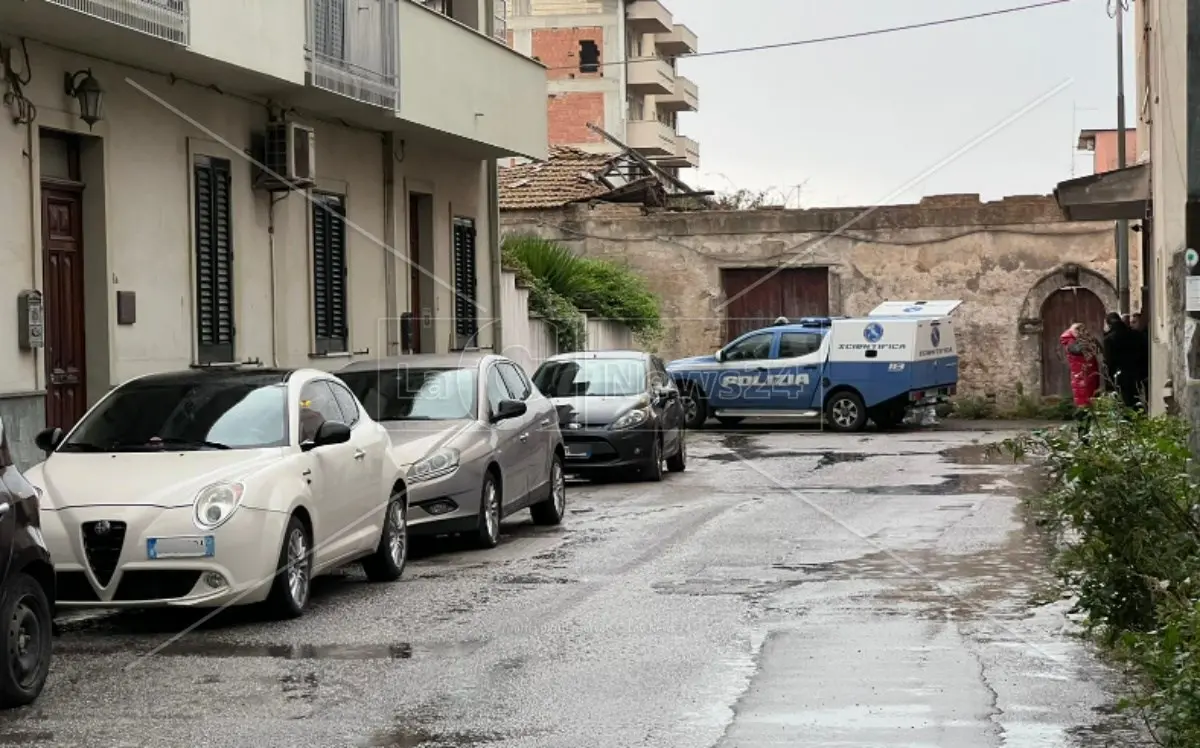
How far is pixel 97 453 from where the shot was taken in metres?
11.2

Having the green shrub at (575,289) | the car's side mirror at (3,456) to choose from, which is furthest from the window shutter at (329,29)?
the green shrub at (575,289)

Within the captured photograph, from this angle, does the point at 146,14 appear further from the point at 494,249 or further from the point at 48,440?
the point at 494,249

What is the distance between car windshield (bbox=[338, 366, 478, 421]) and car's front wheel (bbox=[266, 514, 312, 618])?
405 centimetres

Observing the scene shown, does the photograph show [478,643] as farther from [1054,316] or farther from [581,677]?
[1054,316]

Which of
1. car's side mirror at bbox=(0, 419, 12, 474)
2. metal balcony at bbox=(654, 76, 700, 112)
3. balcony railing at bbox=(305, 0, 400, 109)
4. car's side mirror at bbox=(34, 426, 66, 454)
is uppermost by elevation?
metal balcony at bbox=(654, 76, 700, 112)

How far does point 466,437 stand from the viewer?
14.8 metres

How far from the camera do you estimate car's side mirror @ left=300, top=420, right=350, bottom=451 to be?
38.0 feet

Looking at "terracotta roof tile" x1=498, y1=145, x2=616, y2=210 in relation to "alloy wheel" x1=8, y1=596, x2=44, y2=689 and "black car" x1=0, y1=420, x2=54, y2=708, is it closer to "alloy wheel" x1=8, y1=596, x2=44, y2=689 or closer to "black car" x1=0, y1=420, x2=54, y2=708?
"black car" x1=0, y1=420, x2=54, y2=708

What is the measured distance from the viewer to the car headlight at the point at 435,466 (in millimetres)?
14367

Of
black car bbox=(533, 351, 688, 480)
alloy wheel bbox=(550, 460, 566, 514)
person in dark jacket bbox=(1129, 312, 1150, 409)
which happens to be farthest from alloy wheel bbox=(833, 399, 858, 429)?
alloy wheel bbox=(550, 460, 566, 514)

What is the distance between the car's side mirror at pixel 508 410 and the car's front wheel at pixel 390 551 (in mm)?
2214

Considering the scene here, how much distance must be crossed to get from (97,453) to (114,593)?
127cm

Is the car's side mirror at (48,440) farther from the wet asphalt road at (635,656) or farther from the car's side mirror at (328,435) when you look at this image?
the car's side mirror at (328,435)

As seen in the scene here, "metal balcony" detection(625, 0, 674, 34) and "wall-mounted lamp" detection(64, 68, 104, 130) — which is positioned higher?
"metal balcony" detection(625, 0, 674, 34)
